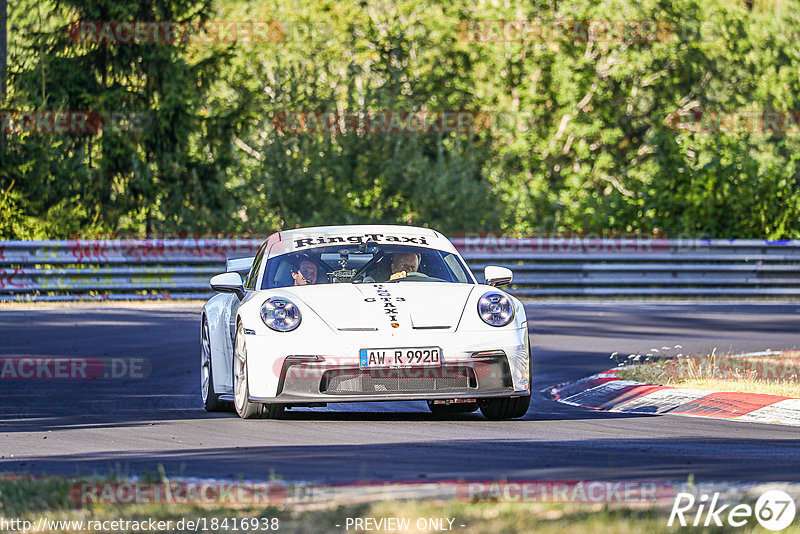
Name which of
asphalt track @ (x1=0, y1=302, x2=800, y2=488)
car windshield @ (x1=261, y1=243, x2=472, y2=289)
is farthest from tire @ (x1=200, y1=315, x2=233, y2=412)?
car windshield @ (x1=261, y1=243, x2=472, y2=289)

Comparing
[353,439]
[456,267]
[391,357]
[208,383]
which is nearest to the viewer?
[353,439]

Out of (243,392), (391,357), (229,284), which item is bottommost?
(243,392)

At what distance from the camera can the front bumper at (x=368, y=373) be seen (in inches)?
360

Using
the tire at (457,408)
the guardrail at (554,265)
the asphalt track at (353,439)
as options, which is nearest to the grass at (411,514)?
the asphalt track at (353,439)

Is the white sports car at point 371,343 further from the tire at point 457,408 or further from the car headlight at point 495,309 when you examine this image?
the tire at point 457,408

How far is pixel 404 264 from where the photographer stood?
10391 millimetres

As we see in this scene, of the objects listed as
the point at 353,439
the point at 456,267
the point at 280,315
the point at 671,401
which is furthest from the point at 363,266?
the point at 671,401

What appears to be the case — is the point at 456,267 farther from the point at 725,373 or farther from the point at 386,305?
the point at 725,373

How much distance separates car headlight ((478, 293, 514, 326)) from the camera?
945 cm

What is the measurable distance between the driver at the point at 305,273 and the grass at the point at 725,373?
3.05 metres

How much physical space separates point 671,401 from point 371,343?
8.95 feet

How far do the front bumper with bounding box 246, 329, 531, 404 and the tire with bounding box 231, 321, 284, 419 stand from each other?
0.51 feet

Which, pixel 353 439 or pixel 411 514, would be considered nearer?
pixel 411 514

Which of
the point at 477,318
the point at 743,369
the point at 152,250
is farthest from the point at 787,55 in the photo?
the point at 477,318
